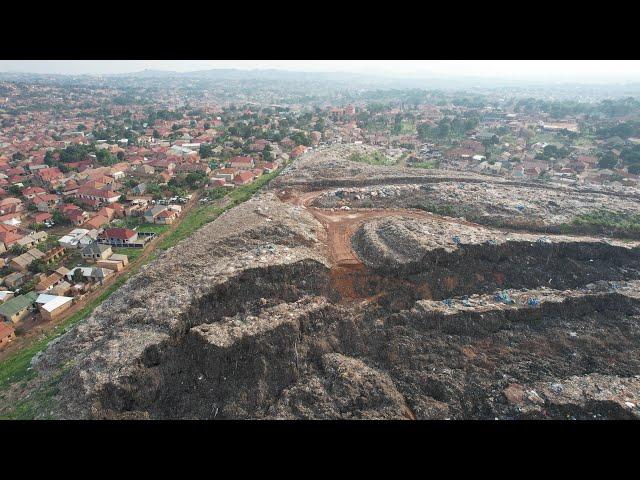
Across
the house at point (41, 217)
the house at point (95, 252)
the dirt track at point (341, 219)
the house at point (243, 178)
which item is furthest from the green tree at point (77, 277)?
the house at point (243, 178)

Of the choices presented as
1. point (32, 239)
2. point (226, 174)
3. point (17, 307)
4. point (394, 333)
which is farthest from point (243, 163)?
point (394, 333)

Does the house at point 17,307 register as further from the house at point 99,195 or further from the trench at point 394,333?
the house at point 99,195

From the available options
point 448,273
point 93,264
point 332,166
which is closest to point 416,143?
point 332,166

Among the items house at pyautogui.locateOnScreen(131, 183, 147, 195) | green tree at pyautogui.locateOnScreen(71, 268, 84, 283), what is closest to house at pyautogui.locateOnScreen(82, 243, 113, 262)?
green tree at pyautogui.locateOnScreen(71, 268, 84, 283)

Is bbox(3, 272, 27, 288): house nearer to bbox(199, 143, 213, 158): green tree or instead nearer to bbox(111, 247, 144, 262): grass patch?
bbox(111, 247, 144, 262): grass patch

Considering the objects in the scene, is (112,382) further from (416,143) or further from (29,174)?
(416,143)
